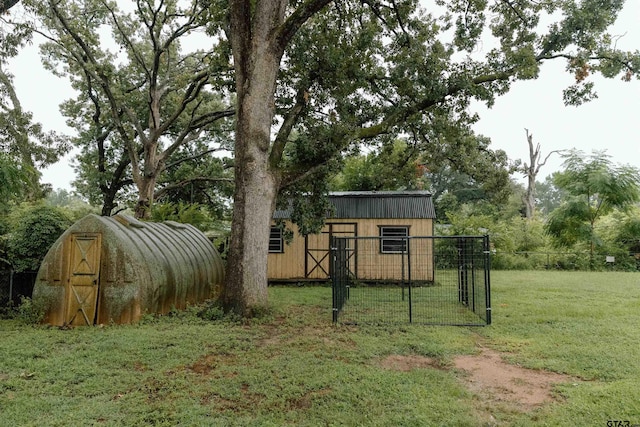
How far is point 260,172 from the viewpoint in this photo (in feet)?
27.5

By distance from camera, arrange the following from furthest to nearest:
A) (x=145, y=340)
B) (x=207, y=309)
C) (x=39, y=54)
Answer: (x=39, y=54) < (x=207, y=309) < (x=145, y=340)

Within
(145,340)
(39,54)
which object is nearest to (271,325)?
(145,340)

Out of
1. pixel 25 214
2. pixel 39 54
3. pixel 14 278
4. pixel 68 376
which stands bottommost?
pixel 68 376

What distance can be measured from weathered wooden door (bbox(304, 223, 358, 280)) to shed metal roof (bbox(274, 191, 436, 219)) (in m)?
0.44

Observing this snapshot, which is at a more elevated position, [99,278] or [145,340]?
[99,278]

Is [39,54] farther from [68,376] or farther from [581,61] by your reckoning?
[581,61]

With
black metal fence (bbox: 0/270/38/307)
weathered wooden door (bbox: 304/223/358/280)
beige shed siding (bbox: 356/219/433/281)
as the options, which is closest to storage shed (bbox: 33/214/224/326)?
black metal fence (bbox: 0/270/38/307)

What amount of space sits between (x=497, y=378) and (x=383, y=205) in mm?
10634

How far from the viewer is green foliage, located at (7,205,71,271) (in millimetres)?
8344

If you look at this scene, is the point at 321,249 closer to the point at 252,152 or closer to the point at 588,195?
the point at 252,152

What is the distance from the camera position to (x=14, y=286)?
27.7ft

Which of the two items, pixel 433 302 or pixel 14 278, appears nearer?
pixel 14 278

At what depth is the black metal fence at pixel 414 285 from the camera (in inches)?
315

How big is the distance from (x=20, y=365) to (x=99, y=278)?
2576 mm
